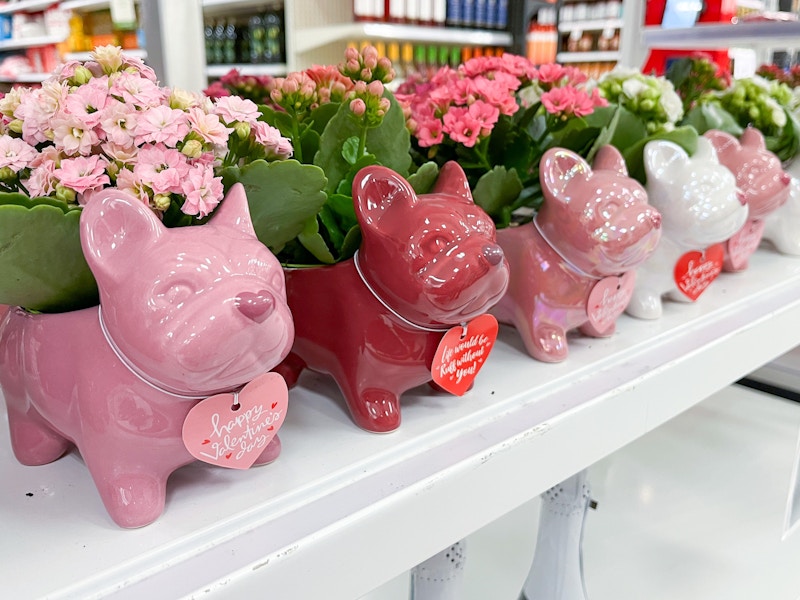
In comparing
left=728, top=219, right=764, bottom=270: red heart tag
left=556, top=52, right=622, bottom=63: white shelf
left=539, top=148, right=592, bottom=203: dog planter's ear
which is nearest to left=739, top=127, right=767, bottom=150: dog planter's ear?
left=728, top=219, right=764, bottom=270: red heart tag

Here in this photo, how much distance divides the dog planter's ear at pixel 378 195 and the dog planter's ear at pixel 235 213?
12 centimetres

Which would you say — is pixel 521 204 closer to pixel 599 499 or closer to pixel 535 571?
pixel 535 571

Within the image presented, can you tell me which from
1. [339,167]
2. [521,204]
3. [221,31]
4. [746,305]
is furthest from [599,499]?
[221,31]

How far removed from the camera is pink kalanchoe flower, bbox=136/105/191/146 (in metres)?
0.58

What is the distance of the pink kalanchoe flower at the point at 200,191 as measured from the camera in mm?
585

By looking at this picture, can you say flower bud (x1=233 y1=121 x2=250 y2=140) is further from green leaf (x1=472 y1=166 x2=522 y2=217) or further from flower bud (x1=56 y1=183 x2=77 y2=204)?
green leaf (x1=472 y1=166 x2=522 y2=217)

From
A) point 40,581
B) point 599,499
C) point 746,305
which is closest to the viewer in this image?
point 40,581

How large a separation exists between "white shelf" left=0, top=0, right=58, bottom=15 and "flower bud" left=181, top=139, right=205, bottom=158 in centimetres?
420

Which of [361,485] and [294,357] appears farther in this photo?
[294,357]

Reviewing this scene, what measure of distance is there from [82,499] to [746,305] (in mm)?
998

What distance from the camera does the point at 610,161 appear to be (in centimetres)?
93

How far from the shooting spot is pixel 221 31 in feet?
9.85

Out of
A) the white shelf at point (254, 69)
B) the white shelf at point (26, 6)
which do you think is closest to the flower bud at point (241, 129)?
the white shelf at point (254, 69)

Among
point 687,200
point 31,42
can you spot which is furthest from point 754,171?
point 31,42
